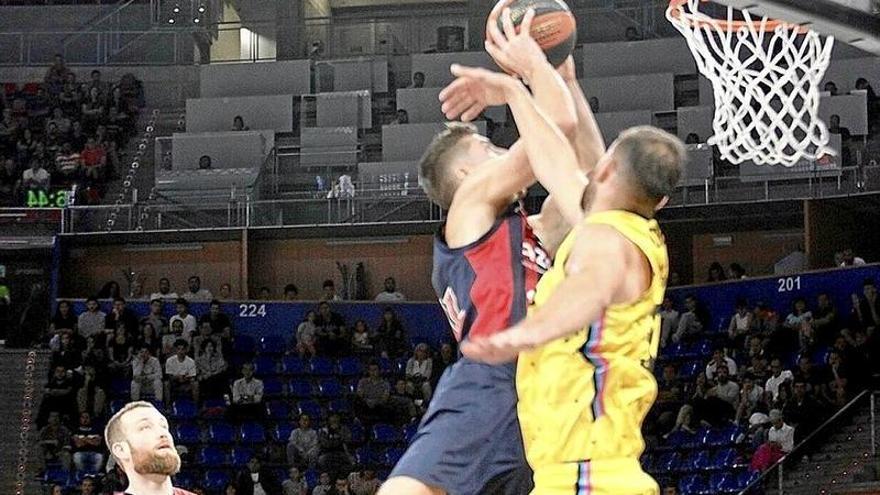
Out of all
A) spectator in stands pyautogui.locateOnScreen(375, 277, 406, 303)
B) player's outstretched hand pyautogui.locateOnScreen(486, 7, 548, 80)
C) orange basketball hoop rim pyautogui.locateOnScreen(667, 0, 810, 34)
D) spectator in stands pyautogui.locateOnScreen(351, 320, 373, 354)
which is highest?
orange basketball hoop rim pyautogui.locateOnScreen(667, 0, 810, 34)

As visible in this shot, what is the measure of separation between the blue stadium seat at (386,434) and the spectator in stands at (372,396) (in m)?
0.15

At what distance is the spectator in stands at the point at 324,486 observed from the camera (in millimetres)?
15719

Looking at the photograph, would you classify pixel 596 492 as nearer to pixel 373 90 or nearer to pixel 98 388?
Answer: pixel 98 388

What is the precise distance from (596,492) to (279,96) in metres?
18.6

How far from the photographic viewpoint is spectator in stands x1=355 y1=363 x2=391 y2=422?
17.3 meters

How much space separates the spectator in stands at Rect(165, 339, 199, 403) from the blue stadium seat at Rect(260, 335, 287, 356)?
5.18 ft

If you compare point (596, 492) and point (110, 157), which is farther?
point (110, 157)

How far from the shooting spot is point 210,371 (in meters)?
18.1

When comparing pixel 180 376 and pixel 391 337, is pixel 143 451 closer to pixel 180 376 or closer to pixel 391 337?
pixel 180 376

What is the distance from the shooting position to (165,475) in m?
5.71

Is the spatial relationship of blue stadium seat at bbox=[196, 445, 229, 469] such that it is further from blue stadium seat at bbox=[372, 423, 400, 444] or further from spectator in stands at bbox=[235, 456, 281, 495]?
blue stadium seat at bbox=[372, 423, 400, 444]

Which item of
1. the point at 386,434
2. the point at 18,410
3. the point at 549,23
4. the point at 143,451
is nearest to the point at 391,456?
the point at 386,434

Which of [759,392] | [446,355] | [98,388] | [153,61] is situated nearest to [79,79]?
[153,61]

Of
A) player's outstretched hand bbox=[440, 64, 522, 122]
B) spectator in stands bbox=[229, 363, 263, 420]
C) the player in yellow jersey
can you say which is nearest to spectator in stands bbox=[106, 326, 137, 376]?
spectator in stands bbox=[229, 363, 263, 420]
